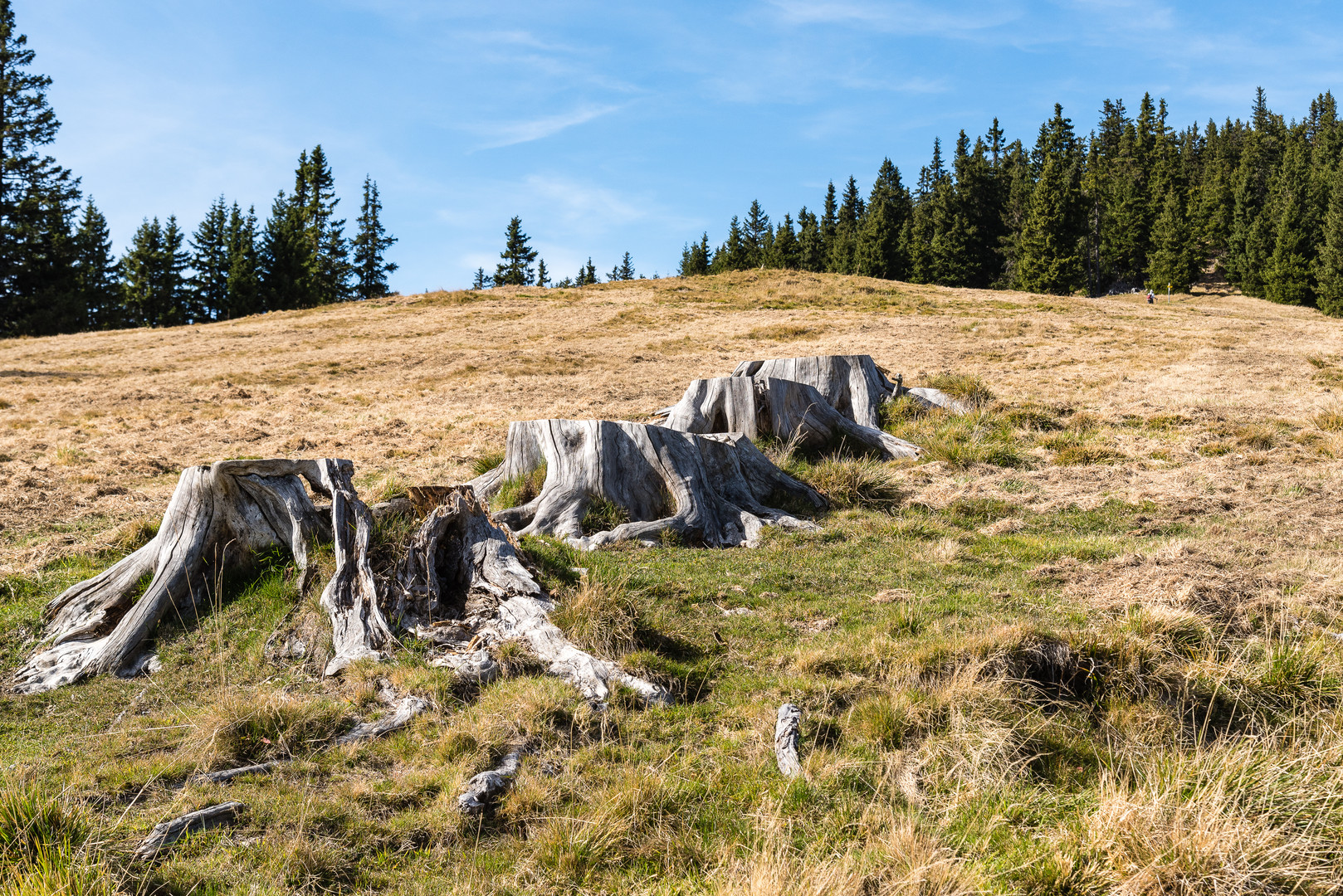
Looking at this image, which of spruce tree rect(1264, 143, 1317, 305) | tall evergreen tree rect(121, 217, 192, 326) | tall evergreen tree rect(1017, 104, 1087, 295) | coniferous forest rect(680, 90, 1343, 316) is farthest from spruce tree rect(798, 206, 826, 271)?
tall evergreen tree rect(121, 217, 192, 326)

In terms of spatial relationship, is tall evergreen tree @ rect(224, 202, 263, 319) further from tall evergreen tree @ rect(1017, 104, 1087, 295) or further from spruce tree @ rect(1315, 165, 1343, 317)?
spruce tree @ rect(1315, 165, 1343, 317)

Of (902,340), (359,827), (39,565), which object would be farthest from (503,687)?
(902,340)

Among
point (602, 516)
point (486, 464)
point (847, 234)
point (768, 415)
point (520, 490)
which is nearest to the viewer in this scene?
point (602, 516)

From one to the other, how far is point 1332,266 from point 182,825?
77452 mm

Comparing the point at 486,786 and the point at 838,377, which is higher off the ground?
the point at 838,377

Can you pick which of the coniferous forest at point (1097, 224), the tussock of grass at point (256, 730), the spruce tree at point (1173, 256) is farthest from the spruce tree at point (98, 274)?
the spruce tree at point (1173, 256)

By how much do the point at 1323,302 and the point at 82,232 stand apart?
94986 mm

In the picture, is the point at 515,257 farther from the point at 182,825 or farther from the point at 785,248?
the point at 182,825

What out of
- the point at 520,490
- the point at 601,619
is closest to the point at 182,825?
the point at 601,619

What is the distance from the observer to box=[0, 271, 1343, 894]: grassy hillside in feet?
12.0

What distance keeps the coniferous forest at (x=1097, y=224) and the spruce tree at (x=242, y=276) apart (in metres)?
48.2

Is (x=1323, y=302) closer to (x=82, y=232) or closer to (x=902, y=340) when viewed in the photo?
(x=902, y=340)

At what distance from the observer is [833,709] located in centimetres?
521

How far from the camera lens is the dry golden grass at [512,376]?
514 inches
